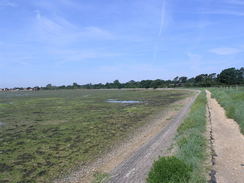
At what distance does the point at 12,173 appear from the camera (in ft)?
31.0

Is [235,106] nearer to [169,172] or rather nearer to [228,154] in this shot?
[228,154]

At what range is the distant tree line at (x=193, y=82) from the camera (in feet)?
314

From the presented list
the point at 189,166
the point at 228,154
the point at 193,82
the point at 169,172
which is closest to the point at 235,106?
the point at 228,154

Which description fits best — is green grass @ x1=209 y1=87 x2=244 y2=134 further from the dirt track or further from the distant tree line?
the distant tree line

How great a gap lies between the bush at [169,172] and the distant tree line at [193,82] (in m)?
95.7

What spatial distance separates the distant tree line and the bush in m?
95.7

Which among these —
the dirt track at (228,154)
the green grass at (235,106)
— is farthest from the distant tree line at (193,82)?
the dirt track at (228,154)

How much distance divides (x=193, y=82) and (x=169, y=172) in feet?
458

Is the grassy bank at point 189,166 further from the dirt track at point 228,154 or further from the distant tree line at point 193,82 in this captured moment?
the distant tree line at point 193,82

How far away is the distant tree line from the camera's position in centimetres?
9562

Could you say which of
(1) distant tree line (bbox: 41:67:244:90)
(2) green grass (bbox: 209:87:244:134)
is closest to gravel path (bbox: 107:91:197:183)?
(2) green grass (bbox: 209:87:244:134)

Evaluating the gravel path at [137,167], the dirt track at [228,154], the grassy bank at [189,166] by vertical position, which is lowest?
the gravel path at [137,167]

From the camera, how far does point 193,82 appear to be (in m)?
A: 140

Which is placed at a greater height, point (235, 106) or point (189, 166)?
point (235, 106)
